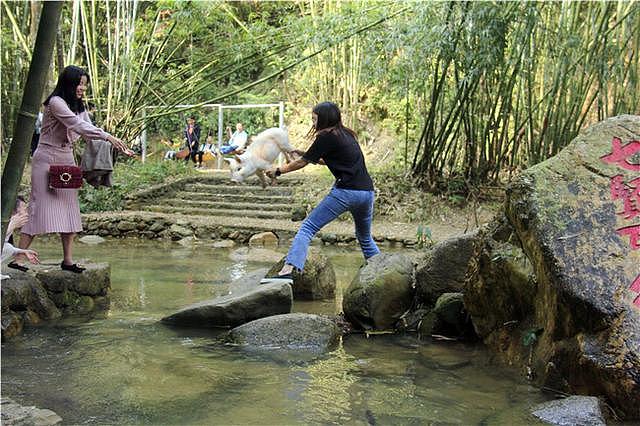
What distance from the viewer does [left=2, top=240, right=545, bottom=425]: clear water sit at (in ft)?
8.65

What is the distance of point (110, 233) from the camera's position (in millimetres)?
9969

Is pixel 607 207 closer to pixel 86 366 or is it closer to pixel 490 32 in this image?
pixel 86 366

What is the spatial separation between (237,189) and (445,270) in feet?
28.1

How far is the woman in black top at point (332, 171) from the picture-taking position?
14.4 ft

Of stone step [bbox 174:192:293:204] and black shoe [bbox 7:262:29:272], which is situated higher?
stone step [bbox 174:192:293:204]

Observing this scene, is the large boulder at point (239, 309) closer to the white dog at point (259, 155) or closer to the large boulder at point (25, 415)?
the white dog at point (259, 155)

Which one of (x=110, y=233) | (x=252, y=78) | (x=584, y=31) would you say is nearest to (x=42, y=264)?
(x=110, y=233)

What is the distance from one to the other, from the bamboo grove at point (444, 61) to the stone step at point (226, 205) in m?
1.76

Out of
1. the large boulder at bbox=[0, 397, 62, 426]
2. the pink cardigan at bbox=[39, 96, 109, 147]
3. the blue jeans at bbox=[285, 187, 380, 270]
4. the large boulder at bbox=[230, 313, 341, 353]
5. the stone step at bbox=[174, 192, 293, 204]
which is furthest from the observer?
the stone step at bbox=[174, 192, 293, 204]

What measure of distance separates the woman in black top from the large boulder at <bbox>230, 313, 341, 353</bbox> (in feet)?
2.19

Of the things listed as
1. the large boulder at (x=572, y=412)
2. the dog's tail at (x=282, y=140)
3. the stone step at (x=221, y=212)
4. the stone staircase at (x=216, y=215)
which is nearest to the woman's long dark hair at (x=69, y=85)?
the dog's tail at (x=282, y=140)

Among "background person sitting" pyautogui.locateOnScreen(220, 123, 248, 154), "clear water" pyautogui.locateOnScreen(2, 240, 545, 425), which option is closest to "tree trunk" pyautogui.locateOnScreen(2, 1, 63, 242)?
"clear water" pyautogui.locateOnScreen(2, 240, 545, 425)

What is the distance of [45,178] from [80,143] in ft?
24.7

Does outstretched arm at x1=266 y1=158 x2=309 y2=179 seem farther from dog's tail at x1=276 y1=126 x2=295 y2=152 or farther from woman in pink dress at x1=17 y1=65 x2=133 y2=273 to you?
woman in pink dress at x1=17 y1=65 x2=133 y2=273
